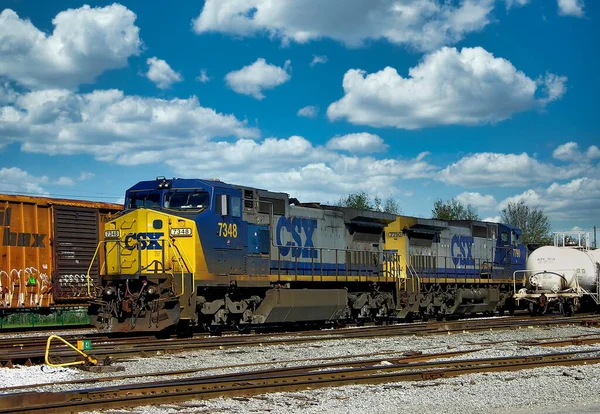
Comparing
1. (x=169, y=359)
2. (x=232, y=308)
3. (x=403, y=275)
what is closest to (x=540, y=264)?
(x=403, y=275)

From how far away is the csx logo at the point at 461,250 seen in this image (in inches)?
1022

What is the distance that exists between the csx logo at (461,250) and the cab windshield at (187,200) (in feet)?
39.7

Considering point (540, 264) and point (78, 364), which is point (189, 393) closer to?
point (78, 364)

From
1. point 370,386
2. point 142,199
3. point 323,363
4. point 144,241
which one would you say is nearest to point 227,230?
point 144,241

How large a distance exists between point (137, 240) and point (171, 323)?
2.04 metres

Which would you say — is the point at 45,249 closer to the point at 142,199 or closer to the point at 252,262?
the point at 142,199

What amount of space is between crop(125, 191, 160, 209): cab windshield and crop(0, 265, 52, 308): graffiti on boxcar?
4.60 metres

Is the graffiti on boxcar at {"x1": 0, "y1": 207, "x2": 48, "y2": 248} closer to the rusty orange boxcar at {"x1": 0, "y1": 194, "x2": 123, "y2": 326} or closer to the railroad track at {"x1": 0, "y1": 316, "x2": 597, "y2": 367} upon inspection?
the rusty orange boxcar at {"x1": 0, "y1": 194, "x2": 123, "y2": 326}

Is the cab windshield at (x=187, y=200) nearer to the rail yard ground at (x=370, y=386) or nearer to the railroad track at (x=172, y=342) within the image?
the railroad track at (x=172, y=342)

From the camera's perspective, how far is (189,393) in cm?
851

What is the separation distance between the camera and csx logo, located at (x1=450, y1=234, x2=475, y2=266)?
1022 inches

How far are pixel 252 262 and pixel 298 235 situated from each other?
2.17 m

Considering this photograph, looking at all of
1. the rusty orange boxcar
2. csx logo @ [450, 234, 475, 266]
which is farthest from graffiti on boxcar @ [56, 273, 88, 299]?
csx logo @ [450, 234, 475, 266]

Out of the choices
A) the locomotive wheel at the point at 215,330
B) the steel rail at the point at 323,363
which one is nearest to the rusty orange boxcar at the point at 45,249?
the locomotive wheel at the point at 215,330
